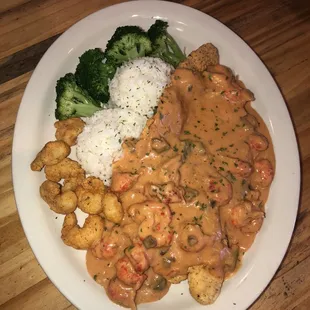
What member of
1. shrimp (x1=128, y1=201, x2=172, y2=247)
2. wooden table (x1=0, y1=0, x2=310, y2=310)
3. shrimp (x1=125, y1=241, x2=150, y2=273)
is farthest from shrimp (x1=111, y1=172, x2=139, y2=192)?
wooden table (x1=0, y1=0, x2=310, y2=310)

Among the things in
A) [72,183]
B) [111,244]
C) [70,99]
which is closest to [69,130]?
[70,99]

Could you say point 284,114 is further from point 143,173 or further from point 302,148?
point 143,173

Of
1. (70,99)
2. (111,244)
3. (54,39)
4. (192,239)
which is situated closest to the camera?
(192,239)

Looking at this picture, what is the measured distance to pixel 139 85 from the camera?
2934 millimetres

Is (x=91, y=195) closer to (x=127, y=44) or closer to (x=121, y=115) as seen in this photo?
(x=121, y=115)

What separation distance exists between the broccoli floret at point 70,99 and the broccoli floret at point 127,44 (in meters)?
0.32

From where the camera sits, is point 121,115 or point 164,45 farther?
point 164,45

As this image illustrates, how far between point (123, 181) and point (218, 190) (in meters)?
0.60

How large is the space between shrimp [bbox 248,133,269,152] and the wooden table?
50 cm

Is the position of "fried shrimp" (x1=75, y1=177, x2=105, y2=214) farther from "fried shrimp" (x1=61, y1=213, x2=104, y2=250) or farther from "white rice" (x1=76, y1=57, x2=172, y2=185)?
"white rice" (x1=76, y1=57, x2=172, y2=185)

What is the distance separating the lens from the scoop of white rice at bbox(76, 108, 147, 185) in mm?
2840

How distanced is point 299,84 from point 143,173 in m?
1.54

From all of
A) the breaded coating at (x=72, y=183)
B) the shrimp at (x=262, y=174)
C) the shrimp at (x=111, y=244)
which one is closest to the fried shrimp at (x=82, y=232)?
the shrimp at (x=111, y=244)

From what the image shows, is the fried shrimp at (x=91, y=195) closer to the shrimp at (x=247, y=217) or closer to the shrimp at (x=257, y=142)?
the shrimp at (x=247, y=217)
